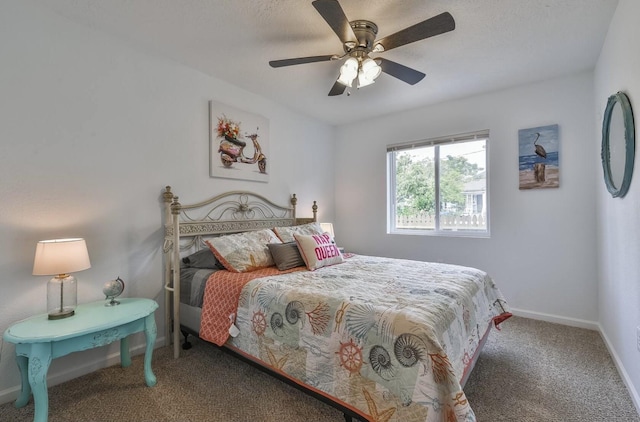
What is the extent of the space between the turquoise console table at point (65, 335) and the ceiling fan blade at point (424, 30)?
2.37 m

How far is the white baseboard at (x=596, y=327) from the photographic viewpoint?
1.76 meters

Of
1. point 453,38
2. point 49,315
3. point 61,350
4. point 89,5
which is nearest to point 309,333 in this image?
point 61,350

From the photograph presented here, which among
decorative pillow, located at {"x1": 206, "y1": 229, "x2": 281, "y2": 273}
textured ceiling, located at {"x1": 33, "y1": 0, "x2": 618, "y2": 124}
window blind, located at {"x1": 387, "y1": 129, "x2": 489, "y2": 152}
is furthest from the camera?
window blind, located at {"x1": 387, "y1": 129, "x2": 489, "y2": 152}

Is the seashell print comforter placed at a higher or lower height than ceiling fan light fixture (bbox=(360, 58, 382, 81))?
lower

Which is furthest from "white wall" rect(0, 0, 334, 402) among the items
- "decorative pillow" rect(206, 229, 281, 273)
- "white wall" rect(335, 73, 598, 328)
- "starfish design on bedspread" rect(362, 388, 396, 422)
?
"white wall" rect(335, 73, 598, 328)

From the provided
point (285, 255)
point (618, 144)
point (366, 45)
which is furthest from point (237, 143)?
point (618, 144)

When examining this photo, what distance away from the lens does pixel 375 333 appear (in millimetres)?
1430

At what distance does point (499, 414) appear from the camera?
165 cm

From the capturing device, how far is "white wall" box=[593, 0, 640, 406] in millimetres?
1692

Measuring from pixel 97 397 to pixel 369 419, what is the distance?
171cm

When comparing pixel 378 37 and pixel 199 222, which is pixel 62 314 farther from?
pixel 378 37

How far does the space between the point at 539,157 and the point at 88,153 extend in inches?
162

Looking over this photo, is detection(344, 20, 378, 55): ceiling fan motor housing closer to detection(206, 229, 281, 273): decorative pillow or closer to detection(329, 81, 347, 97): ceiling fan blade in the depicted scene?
detection(329, 81, 347, 97): ceiling fan blade

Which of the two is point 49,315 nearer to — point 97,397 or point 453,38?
point 97,397
